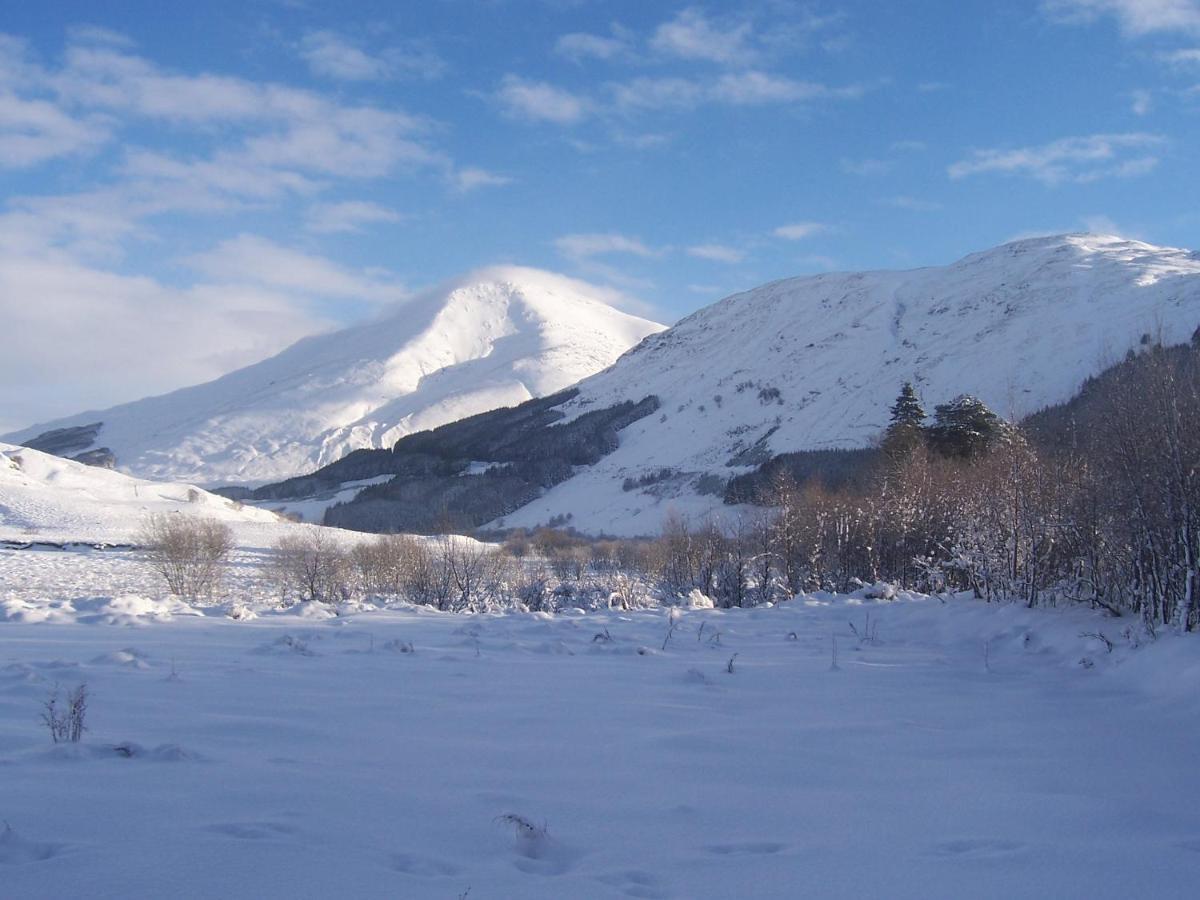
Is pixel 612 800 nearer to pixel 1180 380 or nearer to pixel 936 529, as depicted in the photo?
pixel 1180 380

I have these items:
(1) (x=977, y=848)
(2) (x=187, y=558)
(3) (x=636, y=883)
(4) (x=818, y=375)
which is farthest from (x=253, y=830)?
(4) (x=818, y=375)

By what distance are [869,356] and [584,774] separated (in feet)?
368

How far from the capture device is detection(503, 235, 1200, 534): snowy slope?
3447 inches

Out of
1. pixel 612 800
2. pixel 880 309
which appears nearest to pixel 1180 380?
pixel 612 800

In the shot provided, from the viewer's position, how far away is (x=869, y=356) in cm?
11031

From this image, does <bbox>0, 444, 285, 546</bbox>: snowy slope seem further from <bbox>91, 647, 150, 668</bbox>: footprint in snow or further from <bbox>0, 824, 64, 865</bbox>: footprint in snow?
<bbox>0, 824, 64, 865</bbox>: footprint in snow

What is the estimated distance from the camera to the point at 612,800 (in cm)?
435

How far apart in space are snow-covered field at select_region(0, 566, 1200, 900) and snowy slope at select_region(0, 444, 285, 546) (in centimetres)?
4672

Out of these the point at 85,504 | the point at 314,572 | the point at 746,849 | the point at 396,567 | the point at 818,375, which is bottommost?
the point at 314,572

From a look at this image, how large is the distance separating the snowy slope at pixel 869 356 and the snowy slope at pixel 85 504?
35181mm

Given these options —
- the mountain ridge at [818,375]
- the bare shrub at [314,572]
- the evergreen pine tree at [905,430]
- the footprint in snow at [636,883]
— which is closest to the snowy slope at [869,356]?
the mountain ridge at [818,375]

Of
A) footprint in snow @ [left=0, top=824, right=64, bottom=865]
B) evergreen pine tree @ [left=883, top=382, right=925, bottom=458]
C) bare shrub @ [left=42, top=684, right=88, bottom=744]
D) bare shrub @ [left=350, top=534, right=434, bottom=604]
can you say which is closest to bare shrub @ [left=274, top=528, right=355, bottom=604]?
bare shrub @ [left=350, top=534, right=434, bottom=604]

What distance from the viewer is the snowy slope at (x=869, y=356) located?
8756 centimetres

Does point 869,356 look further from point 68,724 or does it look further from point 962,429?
point 68,724
